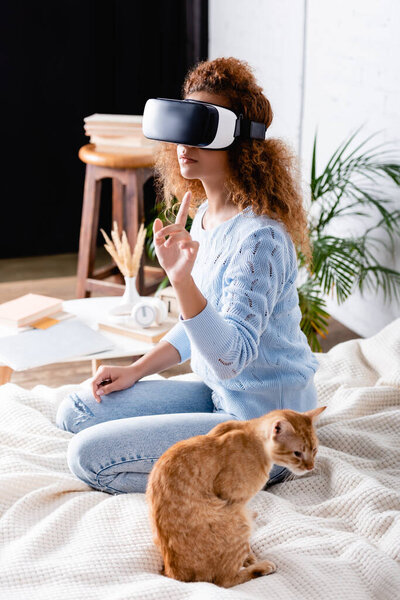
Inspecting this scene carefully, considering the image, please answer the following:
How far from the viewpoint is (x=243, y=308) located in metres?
1.55

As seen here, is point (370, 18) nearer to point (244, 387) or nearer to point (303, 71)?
point (303, 71)

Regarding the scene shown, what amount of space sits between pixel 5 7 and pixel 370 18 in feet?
7.29

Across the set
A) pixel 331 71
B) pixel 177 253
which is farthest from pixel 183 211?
pixel 331 71

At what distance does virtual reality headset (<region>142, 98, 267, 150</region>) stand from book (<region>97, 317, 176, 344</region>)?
0.79 meters

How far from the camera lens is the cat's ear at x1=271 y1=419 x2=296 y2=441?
4.42ft

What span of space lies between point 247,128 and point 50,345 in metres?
0.88

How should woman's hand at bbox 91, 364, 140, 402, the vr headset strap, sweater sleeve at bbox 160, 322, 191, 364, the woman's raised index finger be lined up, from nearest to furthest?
the woman's raised index finger < the vr headset strap < woman's hand at bbox 91, 364, 140, 402 < sweater sleeve at bbox 160, 322, 191, 364

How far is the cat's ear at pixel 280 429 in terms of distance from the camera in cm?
135

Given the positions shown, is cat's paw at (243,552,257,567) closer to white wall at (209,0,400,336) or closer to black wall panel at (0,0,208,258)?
white wall at (209,0,400,336)

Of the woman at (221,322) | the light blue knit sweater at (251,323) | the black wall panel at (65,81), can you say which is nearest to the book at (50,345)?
the woman at (221,322)

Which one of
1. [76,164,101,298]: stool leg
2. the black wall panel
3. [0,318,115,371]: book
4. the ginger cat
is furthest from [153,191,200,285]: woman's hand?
the black wall panel

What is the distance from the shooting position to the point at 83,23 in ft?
15.4

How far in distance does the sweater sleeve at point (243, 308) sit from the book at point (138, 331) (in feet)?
2.46

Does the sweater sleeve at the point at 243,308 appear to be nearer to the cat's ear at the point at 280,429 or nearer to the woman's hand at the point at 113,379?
the cat's ear at the point at 280,429
